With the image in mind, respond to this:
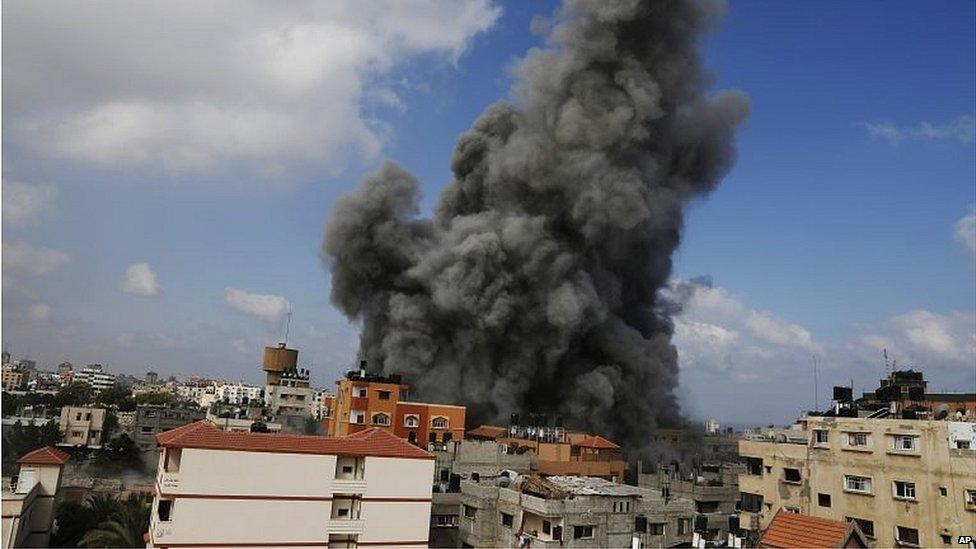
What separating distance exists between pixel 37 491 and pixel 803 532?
22.3 m

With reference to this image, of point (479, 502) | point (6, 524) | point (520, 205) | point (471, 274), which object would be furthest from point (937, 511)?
point (520, 205)

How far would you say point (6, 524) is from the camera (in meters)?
20.5

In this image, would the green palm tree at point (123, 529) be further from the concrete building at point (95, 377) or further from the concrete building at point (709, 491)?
the concrete building at point (95, 377)

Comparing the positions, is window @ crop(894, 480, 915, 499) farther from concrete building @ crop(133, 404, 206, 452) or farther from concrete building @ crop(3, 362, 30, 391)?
concrete building @ crop(3, 362, 30, 391)

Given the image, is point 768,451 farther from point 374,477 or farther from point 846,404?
point 374,477

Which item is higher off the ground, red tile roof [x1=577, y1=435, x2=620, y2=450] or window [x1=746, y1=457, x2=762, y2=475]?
red tile roof [x1=577, y1=435, x2=620, y2=450]

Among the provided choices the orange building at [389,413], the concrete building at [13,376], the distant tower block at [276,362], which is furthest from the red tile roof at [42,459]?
the concrete building at [13,376]

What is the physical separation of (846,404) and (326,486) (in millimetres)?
20941

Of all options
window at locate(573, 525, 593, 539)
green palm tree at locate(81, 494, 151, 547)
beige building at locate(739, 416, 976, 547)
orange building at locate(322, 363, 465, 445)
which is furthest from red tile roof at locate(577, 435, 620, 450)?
green palm tree at locate(81, 494, 151, 547)

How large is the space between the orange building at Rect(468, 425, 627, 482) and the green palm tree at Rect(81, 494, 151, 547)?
1471cm

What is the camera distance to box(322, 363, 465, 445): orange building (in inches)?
1427

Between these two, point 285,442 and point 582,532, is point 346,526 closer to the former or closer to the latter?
point 285,442

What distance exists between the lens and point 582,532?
20875 millimetres

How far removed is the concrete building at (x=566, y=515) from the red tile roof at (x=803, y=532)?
4859 mm
